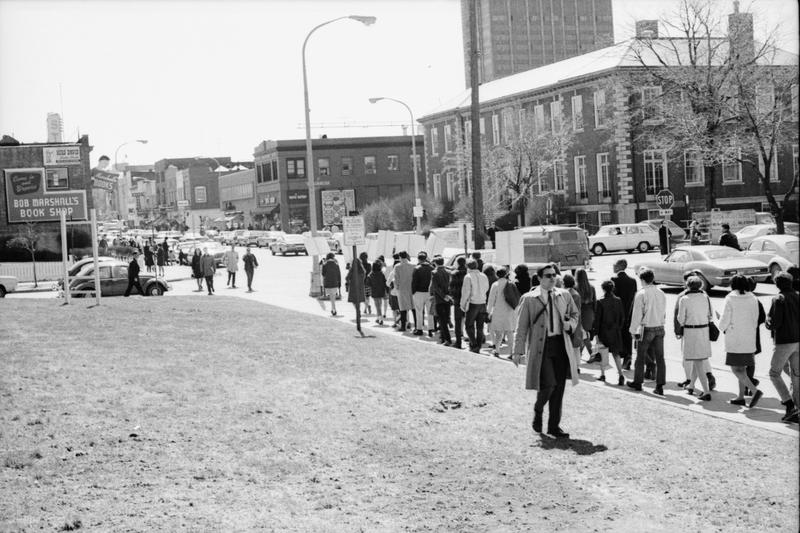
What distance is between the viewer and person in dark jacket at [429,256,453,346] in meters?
18.7

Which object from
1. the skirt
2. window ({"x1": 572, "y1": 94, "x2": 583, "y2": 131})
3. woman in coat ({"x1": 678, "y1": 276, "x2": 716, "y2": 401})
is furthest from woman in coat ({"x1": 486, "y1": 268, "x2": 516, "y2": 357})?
window ({"x1": 572, "y1": 94, "x2": 583, "y2": 131})

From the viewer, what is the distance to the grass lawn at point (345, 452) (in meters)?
8.16

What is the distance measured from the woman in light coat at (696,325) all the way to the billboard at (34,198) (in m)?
49.0

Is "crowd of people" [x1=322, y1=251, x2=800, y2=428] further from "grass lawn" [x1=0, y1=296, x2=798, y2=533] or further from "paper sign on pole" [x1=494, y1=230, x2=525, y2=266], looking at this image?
"paper sign on pole" [x1=494, y1=230, x2=525, y2=266]

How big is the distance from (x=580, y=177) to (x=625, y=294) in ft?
168

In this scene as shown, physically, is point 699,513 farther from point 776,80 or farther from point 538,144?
point 538,144

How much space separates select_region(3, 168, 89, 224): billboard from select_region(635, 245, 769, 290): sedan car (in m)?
38.9

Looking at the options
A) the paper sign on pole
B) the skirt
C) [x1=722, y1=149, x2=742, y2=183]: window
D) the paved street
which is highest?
[x1=722, y1=149, x2=742, y2=183]: window

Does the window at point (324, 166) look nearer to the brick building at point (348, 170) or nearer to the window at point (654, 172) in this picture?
the brick building at point (348, 170)

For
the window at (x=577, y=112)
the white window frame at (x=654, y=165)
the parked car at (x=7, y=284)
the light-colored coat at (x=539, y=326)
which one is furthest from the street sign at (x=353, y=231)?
the window at (x=577, y=112)

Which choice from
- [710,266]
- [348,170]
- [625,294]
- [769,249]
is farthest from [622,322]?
[348,170]

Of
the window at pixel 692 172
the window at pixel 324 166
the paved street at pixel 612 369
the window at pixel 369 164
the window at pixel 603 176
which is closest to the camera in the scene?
the paved street at pixel 612 369

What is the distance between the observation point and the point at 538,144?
64688mm

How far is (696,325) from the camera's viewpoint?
1288 centimetres
